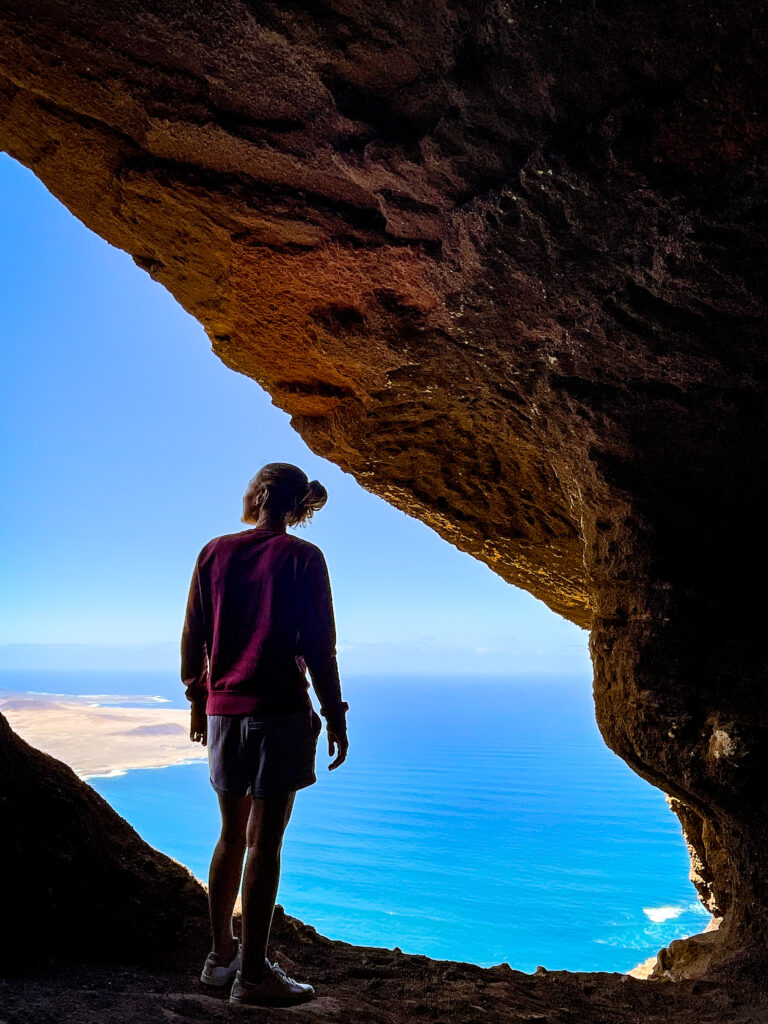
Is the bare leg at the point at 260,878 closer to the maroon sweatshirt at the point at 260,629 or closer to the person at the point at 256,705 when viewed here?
the person at the point at 256,705

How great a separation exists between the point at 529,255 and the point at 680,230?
1.79 feet

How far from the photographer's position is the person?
81.0 inches

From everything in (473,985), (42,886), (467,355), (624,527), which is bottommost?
(473,985)

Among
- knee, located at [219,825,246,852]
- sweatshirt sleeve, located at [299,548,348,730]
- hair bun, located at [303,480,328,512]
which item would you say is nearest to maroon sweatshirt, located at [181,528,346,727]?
sweatshirt sleeve, located at [299,548,348,730]

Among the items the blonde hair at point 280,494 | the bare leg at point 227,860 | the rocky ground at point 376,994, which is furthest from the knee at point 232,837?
the blonde hair at point 280,494

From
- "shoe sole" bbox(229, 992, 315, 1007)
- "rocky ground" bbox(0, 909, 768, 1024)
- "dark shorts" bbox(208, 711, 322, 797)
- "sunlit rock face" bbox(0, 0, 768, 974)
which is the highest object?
"sunlit rock face" bbox(0, 0, 768, 974)

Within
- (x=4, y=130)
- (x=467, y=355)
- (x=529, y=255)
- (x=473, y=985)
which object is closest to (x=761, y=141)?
(x=529, y=255)

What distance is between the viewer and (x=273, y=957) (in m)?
2.63

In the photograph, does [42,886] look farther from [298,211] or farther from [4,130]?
[4,130]

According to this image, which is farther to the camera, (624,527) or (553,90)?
(624,527)

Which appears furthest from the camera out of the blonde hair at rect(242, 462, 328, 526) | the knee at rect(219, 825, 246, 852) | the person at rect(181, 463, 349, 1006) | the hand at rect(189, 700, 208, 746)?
the blonde hair at rect(242, 462, 328, 526)

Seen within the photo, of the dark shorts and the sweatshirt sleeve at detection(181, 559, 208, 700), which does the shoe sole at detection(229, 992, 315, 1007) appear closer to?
the dark shorts

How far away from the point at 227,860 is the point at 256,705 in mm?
481

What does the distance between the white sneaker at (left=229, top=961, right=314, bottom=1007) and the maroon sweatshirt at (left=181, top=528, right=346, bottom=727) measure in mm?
725
